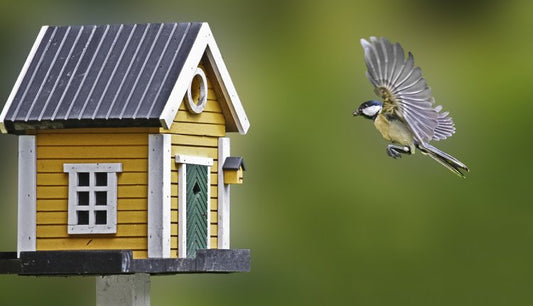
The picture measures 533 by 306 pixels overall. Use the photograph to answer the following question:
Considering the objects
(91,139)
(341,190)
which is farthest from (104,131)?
(341,190)

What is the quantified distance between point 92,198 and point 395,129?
5.38 ft

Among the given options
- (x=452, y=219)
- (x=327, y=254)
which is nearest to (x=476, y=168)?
(x=452, y=219)

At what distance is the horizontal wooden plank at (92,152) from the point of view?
9.00 meters

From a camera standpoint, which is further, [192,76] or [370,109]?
[370,109]

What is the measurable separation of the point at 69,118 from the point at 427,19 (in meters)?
12.9

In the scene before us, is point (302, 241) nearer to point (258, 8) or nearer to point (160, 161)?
point (258, 8)

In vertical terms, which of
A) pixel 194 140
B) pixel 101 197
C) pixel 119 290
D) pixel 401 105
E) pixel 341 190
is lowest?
pixel 119 290

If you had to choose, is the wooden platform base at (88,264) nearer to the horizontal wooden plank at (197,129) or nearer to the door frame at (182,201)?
the door frame at (182,201)

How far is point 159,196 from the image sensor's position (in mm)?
8922

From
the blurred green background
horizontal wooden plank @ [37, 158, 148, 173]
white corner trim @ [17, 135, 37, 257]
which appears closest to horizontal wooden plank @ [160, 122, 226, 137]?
horizontal wooden plank @ [37, 158, 148, 173]

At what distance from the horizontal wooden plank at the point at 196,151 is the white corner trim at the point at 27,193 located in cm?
75

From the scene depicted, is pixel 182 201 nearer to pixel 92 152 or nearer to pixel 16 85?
pixel 92 152

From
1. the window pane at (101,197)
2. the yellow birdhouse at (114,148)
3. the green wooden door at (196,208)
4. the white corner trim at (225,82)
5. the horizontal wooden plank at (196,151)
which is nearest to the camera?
the yellow birdhouse at (114,148)

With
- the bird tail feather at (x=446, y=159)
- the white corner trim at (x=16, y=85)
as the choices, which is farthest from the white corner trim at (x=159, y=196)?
the bird tail feather at (x=446, y=159)
